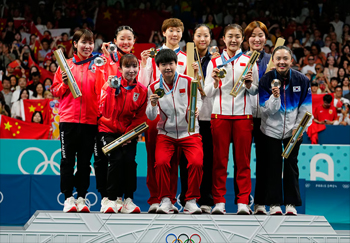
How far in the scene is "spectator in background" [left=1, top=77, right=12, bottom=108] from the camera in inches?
482

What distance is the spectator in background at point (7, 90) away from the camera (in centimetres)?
1225

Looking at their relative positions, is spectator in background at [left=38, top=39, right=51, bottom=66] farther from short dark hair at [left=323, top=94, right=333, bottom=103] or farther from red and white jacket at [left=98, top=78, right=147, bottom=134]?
red and white jacket at [left=98, top=78, right=147, bottom=134]

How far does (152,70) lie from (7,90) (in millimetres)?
7495

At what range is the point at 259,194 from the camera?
5965 mm

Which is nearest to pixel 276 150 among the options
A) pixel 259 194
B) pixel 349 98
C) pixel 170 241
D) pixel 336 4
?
pixel 259 194

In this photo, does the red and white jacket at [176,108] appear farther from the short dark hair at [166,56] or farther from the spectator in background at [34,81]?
the spectator in background at [34,81]

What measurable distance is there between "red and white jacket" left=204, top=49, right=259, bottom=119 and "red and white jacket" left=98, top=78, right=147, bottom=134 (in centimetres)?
83

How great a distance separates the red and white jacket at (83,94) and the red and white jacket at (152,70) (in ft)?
1.62

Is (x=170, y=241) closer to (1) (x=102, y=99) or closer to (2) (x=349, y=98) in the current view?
(1) (x=102, y=99)

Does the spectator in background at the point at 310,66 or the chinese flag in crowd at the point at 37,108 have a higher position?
the spectator in background at the point at 310,66

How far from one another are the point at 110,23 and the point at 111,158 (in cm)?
1099

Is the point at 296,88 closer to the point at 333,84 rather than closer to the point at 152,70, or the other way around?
the point at 152,70

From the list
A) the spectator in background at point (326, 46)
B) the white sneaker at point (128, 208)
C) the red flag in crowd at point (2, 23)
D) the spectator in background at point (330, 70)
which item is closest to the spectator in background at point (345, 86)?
the spectator in background at point (330, 70)

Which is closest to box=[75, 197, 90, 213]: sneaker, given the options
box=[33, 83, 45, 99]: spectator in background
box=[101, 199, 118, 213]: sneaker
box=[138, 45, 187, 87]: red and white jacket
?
box=[101, 199, 118, 213]: sneaker
